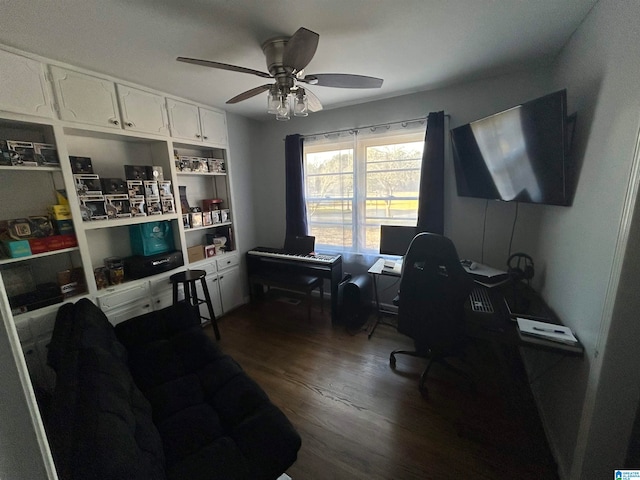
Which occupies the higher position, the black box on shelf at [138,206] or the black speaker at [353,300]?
the black box on shelf at [138,206]

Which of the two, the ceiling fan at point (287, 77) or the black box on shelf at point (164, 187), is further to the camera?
the black box on shelf at point (164, 187)

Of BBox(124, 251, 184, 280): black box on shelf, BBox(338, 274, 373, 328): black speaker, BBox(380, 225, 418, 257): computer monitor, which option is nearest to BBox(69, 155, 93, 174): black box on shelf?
BBox(124, 251, 184, 280): black box on shelf

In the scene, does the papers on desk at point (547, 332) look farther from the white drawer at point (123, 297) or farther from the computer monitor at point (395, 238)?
the white drawer at point (123, 297)

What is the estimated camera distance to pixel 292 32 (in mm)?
1526

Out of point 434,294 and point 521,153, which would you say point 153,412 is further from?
point 521,153

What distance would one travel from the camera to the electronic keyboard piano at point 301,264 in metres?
2.88

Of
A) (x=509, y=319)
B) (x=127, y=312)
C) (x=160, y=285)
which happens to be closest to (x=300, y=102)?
(x=509, y=319)

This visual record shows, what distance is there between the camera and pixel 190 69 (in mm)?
1913

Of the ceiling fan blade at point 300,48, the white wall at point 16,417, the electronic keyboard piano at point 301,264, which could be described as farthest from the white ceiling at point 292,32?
the electronic keyboard piano at point 301,264

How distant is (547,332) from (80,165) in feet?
11.0

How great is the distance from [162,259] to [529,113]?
311 cm

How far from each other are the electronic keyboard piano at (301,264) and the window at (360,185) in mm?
448

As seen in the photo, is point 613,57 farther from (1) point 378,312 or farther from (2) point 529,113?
(1) point 378,312

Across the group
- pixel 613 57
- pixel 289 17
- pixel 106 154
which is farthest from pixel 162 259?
pixel 613 57
